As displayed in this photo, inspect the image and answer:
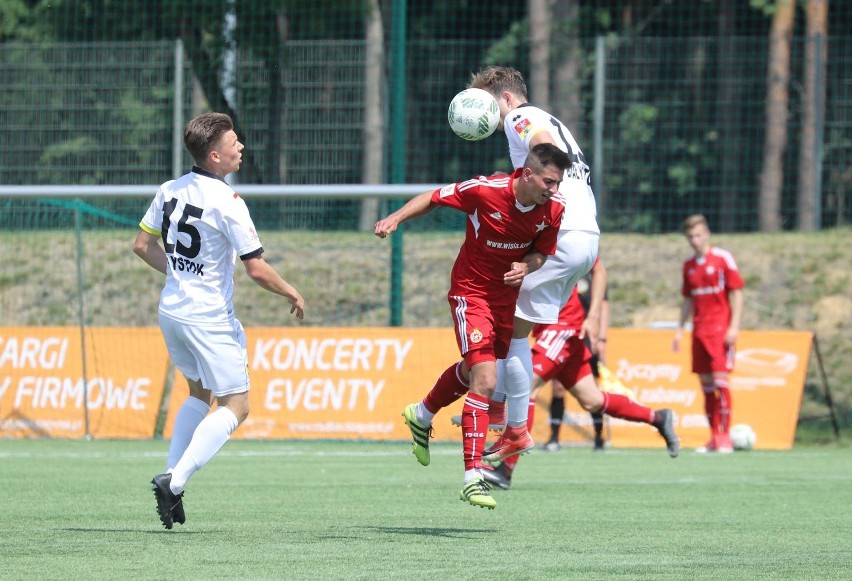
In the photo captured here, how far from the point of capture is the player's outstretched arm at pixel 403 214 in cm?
746

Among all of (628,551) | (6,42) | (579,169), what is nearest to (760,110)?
(6,42)

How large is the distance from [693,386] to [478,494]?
27.8 ft

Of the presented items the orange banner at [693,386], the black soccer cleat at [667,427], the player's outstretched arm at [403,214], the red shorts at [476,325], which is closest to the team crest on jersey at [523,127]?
the player's outstretched arm at [403,214]

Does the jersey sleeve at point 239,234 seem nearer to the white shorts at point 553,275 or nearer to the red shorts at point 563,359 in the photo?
the white shorts at point 553,275

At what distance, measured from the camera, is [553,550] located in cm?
665

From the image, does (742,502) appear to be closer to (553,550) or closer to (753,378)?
(553,550)

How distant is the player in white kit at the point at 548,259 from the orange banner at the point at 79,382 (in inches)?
302

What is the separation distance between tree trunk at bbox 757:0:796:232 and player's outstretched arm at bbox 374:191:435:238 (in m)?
11.7

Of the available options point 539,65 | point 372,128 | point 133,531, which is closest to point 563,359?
point 133,531

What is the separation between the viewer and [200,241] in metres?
7.47

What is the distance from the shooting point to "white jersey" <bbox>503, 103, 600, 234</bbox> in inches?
324

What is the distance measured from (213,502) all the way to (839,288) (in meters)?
15.0

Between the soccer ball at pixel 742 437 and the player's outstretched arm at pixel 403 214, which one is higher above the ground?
the player's outstretched arm at pixel 403 214

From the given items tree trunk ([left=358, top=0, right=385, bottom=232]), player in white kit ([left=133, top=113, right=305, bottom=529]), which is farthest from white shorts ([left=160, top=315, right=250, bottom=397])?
tree trunk ([left=358, top=0, right=385, bottom=232])
